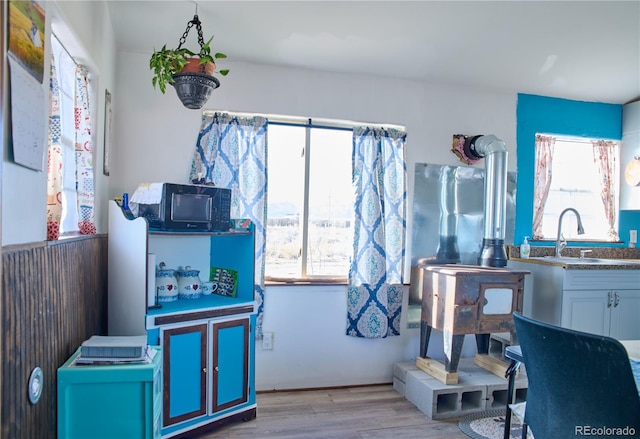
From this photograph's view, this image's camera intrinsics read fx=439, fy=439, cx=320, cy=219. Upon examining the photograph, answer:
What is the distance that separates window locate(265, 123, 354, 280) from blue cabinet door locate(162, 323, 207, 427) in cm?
92

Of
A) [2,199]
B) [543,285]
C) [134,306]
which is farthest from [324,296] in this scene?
[2,199]

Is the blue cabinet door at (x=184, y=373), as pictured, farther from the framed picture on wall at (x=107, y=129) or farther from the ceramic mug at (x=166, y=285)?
the framed picture on wall at (x=107, y=129)

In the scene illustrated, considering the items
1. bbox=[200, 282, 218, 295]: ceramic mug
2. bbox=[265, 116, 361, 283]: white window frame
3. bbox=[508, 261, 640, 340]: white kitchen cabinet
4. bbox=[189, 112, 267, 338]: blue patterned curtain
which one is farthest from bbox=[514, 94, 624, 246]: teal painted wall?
bbox=[200, 282, 218, 295]: ceramic mug

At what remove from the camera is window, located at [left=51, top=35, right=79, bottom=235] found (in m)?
1.94

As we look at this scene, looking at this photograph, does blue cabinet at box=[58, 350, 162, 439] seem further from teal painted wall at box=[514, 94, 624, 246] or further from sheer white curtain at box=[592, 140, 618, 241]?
sheer white curtain at box=[592, 140, 618, 241]

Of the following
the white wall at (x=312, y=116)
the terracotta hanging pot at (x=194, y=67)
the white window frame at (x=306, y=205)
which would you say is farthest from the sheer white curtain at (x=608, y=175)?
the terracotta hanging pot at (x=194, y=67)

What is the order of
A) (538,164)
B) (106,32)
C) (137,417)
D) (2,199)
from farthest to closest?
(538,164) → (106,32) → (137,417) → (2,199)

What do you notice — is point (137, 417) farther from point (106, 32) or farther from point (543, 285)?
point (543, 285)

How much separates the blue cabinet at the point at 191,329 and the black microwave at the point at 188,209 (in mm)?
62

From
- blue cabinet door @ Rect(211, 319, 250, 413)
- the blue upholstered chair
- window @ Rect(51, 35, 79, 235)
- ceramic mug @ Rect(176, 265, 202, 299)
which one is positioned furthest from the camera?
ceramic mug @ Rect(176, 265, 202, 299)

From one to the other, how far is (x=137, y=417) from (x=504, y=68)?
3274 mm

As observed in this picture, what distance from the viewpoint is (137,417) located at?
5.39 ft

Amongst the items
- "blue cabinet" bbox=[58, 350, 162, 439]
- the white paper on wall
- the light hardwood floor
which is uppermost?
the white paper on wall

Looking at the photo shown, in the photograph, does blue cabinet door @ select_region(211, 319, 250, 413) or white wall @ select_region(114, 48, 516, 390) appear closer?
blue cabinet door @ select_region(211, 319, 250, 413)
